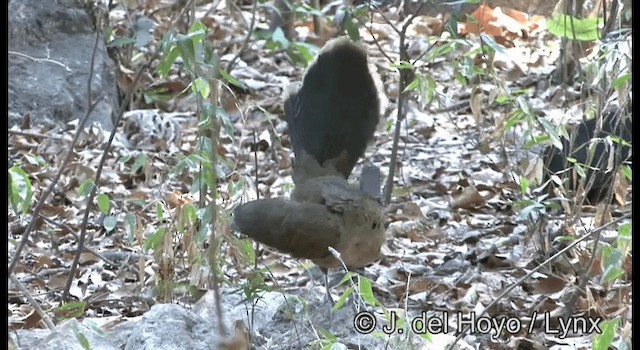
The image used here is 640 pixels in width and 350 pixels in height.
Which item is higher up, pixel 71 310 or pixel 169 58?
pixel 169 58

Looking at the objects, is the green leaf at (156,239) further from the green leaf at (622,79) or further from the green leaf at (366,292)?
the green leaf at (622,79)

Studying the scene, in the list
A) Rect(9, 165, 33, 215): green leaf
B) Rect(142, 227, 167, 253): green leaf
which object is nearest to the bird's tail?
Rect(142, 227, 167, 253): green leaf

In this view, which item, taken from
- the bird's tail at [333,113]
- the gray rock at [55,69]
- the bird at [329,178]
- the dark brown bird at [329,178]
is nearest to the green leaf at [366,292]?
the bird at [329,178]

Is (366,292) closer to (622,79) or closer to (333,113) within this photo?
(622,79)

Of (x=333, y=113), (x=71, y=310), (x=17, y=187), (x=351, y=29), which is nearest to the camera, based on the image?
(x=17, y=187)

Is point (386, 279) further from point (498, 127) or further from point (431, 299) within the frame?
point (498, 127)

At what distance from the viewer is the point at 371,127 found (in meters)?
4.48

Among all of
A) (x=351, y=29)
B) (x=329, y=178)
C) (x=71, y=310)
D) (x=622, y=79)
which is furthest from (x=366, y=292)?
(x=351, y=29)

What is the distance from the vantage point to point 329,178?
4.35 meters

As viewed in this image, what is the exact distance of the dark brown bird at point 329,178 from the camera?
3955 mm

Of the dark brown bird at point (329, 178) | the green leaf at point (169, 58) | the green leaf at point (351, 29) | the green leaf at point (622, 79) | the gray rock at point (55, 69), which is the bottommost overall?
the gray rock at point (55, 69)

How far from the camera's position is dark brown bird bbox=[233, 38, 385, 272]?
396 cm

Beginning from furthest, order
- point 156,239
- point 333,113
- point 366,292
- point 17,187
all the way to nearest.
Result: point 333,113, point 156,239, point 366,292, point 17,187

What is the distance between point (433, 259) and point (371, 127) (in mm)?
738
